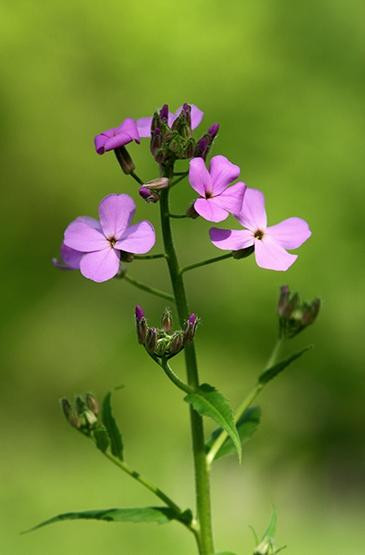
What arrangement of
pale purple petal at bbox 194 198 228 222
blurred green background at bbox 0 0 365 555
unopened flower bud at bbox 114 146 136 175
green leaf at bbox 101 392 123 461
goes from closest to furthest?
1. pale purple petal at bbox 194 198 228 222
2. unopened flower bud at bbox 114 146 136 175
3. green leaf at bbox 101 392 123 461
4. blurred green background at bbox 0 0 365 555

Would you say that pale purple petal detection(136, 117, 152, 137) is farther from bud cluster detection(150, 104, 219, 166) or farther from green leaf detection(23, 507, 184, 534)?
green leaf detection(23, 507, 184, 534)

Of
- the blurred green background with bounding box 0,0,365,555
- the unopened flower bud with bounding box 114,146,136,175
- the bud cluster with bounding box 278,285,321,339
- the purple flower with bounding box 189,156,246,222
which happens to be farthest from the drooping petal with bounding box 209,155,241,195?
the blurred green background with bounding box 0,0,365,555

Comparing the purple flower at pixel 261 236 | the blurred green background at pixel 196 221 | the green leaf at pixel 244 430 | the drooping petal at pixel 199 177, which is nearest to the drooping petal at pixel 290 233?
the purple flower at pixel 261 236

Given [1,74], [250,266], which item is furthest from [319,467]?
[1,74]

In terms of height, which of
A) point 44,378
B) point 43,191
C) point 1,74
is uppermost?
point 1,74

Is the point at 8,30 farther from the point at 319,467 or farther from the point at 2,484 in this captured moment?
the point at 319,467

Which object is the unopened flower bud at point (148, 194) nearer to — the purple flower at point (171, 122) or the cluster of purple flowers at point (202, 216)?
the cluster of purple flowers at point (202, 216)
